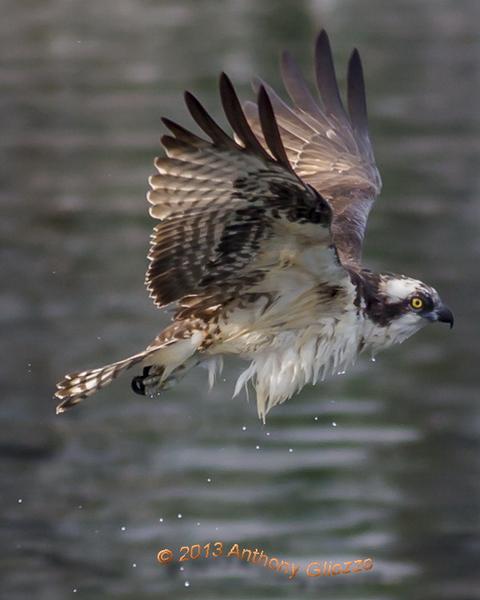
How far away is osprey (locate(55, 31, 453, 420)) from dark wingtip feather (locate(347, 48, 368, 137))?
1 cm

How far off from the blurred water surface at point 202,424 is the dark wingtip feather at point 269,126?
3818 millimetres

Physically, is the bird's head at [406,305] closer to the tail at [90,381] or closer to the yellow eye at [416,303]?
the yellow eye at [416,303]

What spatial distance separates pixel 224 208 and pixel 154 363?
3.75ft

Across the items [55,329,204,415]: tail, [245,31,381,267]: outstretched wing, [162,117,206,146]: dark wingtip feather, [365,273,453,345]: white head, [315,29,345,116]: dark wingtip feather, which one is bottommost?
[55,329,204,415]: tail

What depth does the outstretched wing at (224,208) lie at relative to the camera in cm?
686

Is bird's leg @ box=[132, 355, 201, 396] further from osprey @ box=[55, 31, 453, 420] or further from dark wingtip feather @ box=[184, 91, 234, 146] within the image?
dark wingtip feather @ box=[184, 91, 234, 146]

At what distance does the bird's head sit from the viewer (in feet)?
27.1

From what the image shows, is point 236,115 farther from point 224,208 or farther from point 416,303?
point 416,303

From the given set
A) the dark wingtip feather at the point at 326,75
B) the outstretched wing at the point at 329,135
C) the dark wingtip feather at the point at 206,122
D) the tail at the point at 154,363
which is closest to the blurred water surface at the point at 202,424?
the tail at the point at 154,363

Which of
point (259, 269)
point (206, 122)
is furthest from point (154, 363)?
point (206, 122)

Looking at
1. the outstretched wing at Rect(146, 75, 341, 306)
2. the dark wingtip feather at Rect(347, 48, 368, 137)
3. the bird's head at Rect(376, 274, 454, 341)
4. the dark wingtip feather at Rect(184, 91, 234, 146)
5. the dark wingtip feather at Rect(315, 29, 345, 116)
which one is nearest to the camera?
the dark wingtip feather at Rect(184, 91, 234, 146)

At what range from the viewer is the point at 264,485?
11016 mm

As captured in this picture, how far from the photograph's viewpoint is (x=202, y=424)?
39.2ft

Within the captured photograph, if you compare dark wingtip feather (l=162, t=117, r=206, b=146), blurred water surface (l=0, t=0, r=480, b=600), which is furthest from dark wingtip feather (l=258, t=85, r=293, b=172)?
blurred water surface (l=0, t=0, r=480, b=600)
